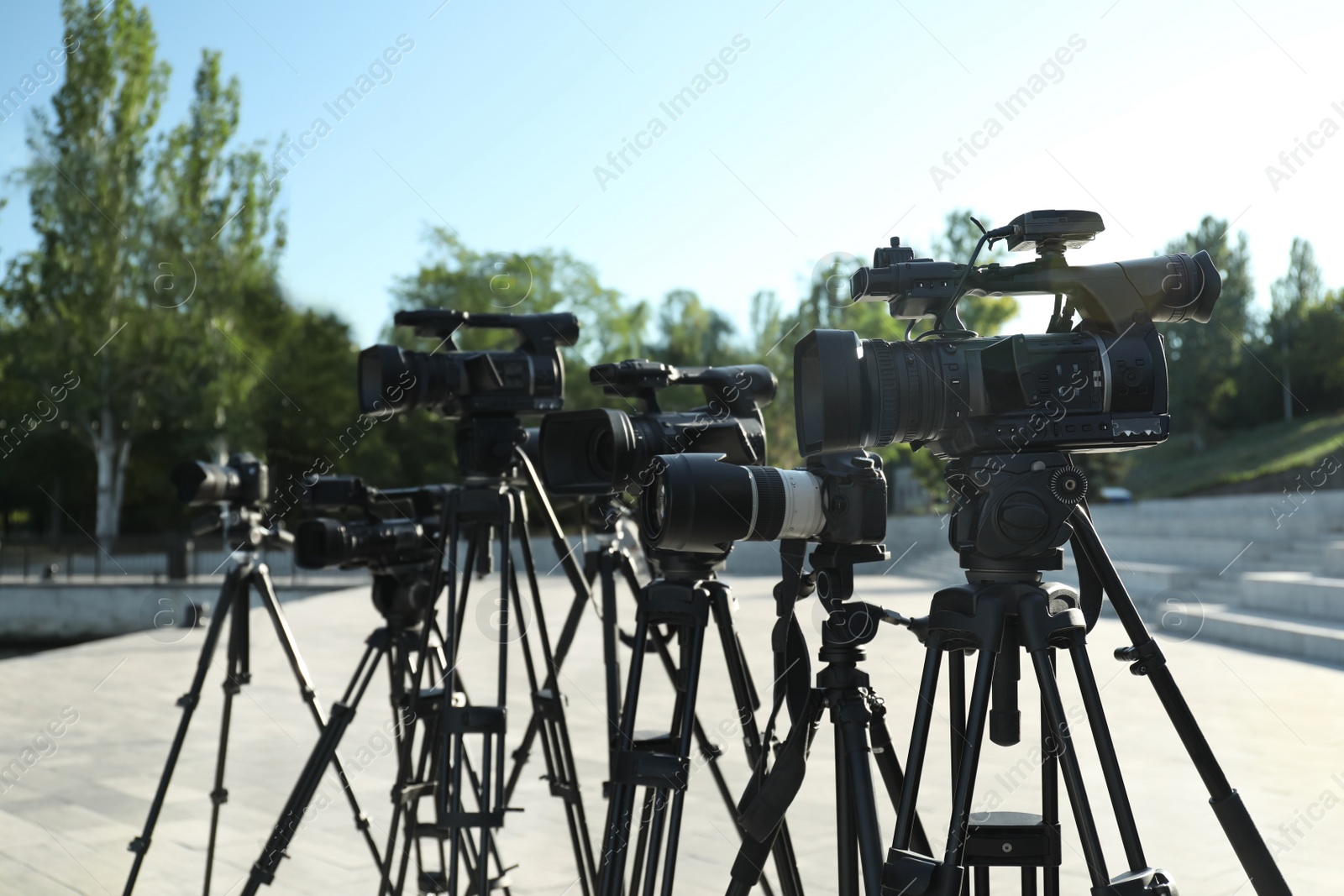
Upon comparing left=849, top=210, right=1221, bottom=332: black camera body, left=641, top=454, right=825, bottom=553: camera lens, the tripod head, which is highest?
left=849, top=210, right=1221, bottom=332: black camera body

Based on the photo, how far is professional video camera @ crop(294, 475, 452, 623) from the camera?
2.94 meters

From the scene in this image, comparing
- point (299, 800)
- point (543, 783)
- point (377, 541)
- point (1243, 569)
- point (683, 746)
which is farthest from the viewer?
point (1243, 569)

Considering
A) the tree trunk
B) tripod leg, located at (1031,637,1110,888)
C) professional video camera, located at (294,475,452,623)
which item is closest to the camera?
tripod leg, located at (1031,637,1110,888)

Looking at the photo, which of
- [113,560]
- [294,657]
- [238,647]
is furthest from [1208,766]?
[113,560]

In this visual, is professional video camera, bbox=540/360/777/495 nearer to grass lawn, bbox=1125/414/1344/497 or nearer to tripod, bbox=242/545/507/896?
tripod, bbox=242/545/507/896

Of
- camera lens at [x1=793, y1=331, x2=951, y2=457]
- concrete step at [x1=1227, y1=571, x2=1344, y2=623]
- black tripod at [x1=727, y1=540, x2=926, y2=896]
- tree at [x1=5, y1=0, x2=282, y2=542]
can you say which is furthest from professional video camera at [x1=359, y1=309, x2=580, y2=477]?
tree at [x1=5, y1=0, x2=282, y2=542]

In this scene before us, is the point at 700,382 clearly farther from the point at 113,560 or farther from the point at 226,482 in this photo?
the point at 113,560

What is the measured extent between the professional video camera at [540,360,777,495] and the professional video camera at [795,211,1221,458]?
660 millimetres

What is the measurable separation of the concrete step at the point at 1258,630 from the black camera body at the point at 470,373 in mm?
7115

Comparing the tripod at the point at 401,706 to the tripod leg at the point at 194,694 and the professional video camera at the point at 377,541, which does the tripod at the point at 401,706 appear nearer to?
the professional video camera at the point at 377,541

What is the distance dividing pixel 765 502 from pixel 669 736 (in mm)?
678

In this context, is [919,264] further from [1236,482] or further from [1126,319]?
[1236,482]

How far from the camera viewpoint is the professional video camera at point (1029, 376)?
5.33ft

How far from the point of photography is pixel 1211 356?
3356 centimetres
